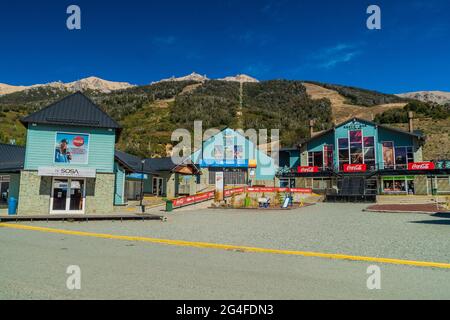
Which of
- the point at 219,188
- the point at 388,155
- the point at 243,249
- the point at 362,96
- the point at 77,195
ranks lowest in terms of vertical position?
the point at 243,249

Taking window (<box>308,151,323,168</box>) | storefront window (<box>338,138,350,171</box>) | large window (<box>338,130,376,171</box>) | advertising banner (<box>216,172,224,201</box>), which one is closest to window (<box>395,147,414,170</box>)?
large window (<box>338,130,376,171</box>)

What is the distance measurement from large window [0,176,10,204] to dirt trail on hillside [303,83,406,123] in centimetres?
9288

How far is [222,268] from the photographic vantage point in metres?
7.91

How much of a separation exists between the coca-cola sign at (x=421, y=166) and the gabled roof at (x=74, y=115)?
33.2 metres

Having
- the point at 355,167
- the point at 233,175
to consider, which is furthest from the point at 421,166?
the point at 233,175

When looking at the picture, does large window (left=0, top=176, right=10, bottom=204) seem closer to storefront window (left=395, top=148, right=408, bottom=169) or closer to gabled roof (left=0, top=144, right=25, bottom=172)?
gabled roof (left=0, top=144, right=25, bottom=172)

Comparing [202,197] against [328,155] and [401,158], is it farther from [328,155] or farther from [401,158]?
[401,158]

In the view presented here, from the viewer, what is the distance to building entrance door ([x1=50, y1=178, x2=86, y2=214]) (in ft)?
74.2

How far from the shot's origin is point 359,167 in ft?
143

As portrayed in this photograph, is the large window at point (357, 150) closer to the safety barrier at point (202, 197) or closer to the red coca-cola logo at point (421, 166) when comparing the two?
the red coca-cola logo at point (421, 166)

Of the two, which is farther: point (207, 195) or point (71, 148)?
point (207, 195)

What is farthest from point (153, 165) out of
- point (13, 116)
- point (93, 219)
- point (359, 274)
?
point (13, 116)

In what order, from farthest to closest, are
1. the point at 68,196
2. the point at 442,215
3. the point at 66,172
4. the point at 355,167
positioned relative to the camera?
1. the point at 355,167
2. the point at 68,196
3. the point at 66,172
4. the point at 442,215

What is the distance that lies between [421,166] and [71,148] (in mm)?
36679
